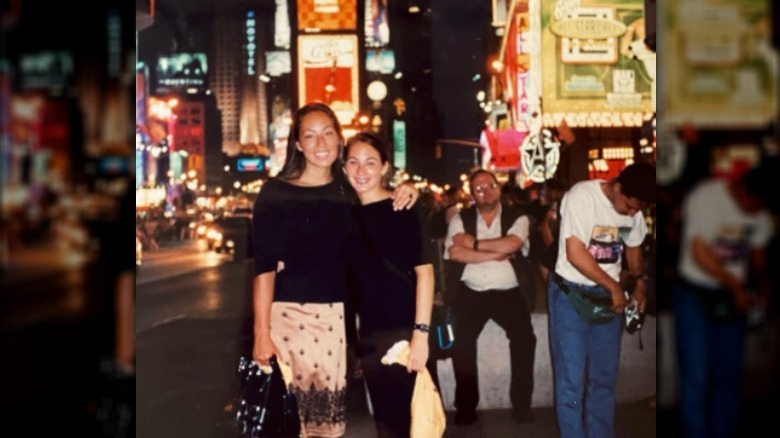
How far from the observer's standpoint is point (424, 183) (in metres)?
4.91

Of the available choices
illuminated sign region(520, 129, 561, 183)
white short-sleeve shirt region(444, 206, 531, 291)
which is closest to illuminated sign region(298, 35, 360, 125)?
white short-sleeve shirt region(444, 206, 531, 291)

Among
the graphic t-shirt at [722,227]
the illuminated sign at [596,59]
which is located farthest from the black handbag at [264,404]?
the graphic t-shirt at [722,227]

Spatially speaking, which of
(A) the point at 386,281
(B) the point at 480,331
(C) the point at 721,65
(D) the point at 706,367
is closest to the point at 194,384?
(A) the point at 386,281

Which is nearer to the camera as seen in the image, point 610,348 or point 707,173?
point 707,173

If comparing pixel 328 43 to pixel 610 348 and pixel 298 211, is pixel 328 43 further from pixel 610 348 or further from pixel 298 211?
pixel 610 348

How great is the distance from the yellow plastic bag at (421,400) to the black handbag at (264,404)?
0.53 m

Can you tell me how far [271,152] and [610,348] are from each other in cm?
203

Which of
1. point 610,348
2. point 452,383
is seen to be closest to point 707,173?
point 610,348

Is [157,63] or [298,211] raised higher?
[157,63]

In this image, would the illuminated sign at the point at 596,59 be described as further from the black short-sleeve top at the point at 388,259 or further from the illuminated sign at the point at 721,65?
the black short-sleeve top at the point at 388,259

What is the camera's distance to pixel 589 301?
5.17 metres

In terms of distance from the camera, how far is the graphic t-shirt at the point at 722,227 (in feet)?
15.2

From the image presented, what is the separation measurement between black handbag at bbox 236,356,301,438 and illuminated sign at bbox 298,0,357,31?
1.68 m

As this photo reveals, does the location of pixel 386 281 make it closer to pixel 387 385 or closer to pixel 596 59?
pixel 387 385
